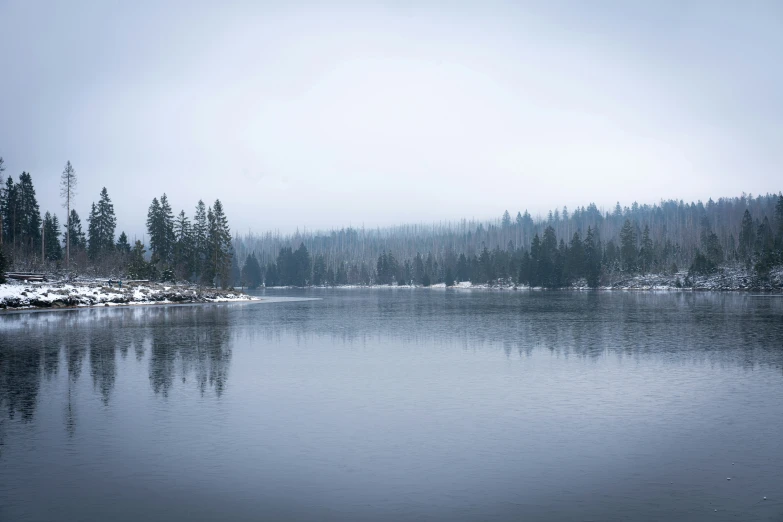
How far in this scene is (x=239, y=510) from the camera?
922cm

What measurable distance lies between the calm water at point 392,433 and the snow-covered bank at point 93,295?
33.6 metres

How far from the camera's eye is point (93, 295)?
213 ft

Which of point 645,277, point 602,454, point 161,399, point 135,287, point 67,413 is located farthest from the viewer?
point 645,277

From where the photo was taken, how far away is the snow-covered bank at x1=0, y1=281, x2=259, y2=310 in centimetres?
5621

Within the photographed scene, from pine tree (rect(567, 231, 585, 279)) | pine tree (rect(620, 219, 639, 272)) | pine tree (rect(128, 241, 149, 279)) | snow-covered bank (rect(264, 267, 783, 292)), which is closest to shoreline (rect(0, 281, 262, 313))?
pine tree (rect(128, 241, 149, 279))

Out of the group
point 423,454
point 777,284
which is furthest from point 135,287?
point 777,284

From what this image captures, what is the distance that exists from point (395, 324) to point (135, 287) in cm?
4687

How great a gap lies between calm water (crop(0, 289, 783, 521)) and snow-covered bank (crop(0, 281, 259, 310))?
33.6 metres

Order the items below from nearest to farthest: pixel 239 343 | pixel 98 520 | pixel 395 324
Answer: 1. pixel 98 520
2. pixel 239 343
3. pixel 395 324

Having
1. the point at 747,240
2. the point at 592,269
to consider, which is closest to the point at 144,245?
the point at 592,269

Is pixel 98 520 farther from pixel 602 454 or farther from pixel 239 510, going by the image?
pixel 602 454

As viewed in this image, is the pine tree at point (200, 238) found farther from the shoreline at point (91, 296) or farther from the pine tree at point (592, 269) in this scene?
the pine tree at point (592, 269)

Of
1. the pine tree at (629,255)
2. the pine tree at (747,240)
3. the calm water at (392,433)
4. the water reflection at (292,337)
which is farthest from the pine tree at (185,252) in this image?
the pine tree at (747,240)

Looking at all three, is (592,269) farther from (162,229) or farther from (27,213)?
(27,213)
